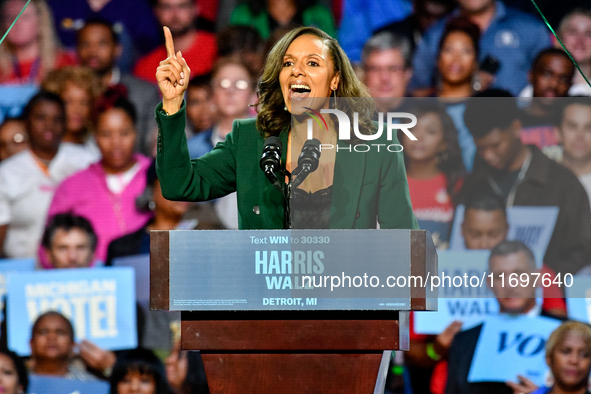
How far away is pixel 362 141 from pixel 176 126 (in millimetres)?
425

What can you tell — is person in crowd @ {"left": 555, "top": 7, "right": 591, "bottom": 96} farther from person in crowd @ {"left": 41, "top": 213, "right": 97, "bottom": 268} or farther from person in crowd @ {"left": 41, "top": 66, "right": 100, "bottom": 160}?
person in crowd @ {"left": 41, "top": 213, "right": 97, "bottom": 268}

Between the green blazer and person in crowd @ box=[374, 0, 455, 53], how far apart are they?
2114 millimetres

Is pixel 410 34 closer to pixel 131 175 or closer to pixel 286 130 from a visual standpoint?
pixel 131 175

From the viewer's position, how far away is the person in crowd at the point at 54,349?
3625mm

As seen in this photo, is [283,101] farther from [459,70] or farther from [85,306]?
[85,306]

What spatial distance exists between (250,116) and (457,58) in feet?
3.56

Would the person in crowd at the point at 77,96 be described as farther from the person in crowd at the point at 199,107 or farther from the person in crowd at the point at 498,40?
the person in crowd at the point at 498,40

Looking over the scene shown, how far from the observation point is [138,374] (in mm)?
3613

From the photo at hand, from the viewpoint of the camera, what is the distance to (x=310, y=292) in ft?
4.34

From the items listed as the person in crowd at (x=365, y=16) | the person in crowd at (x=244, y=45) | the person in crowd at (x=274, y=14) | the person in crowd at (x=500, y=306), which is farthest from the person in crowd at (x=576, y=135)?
the person in crowd at (x=244, y=45)

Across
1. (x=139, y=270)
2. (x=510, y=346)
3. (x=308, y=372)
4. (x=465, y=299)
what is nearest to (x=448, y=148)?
(x=465, y=299)

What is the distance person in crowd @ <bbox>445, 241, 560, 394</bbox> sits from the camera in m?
3.48

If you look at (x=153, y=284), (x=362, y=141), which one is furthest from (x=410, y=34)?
(x=153, y=284)

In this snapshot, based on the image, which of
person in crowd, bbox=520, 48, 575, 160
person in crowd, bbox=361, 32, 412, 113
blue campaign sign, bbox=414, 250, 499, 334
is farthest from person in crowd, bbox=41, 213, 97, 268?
person in crowd, bbox=520, 48, 575, 160
